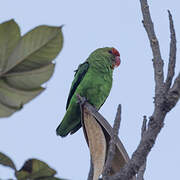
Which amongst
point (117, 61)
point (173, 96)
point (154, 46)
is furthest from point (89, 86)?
point (173, 96)

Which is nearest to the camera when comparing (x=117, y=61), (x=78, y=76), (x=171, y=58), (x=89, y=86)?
(x=171, y=58)

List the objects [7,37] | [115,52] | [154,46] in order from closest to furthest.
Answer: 1. [7,37]
2. [154,46]
3. [115,52]

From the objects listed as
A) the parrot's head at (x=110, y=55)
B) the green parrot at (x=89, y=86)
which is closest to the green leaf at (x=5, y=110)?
the green parrot at (x=89, y=86)

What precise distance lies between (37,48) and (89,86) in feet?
15.4

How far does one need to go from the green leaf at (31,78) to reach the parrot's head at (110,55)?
17.3 feet

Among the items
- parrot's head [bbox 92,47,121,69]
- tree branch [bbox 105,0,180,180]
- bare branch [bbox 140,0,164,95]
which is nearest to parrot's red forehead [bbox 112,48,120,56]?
parrot's head [bbox 92,47,121,69]

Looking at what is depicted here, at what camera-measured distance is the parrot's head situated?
6.11 m

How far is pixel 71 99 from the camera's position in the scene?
575 cm

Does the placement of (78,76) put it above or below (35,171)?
below

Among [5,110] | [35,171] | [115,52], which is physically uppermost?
[115,52]

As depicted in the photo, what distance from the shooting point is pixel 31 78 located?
2.49 ft

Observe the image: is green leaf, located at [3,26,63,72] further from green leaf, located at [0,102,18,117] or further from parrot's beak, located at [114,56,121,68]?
parrot's beak, located at [114,56,121,68]

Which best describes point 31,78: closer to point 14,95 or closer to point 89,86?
point 14,95

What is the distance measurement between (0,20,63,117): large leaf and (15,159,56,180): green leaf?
0.15 metres
